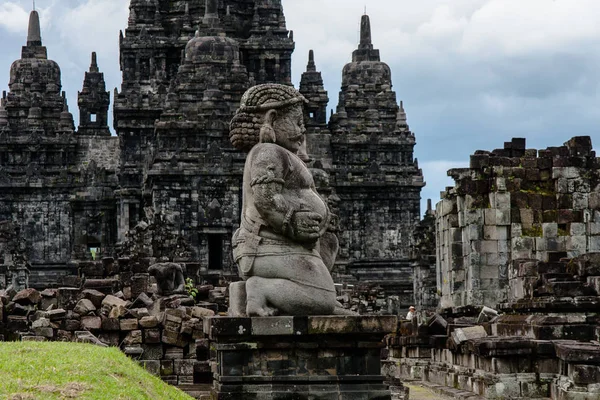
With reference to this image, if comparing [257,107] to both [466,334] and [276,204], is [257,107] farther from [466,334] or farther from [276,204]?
[466,334]

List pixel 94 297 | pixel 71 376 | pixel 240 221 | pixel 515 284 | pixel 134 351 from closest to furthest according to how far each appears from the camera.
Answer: pixel 71 376 → pixel 134 351 → pixel 515 284 → pixel 94 297 → pixel 240 221

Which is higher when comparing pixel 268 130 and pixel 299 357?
pixel 268 130

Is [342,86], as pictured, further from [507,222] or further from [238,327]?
[238,327]

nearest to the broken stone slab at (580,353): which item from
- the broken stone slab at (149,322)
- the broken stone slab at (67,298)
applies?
the broken stone slab at (149,322)

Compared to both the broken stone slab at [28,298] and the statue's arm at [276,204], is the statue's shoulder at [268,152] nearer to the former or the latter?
the statue's arm at [276,204]

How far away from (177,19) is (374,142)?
34.3ft

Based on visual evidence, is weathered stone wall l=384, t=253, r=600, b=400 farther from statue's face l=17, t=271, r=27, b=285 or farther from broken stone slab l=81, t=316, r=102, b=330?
statue's face l=17, t=271, r=27, b=285

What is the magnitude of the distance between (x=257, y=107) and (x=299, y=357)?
90.0 inches

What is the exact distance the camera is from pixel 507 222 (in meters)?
24.4

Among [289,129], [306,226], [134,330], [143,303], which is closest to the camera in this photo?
[306,226]

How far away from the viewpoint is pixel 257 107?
40.8 feet

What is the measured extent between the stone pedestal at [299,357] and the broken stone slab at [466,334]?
14.1ft

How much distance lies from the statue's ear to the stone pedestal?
5.44 ft

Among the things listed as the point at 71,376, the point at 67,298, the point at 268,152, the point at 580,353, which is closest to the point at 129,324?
the point at 67,298
